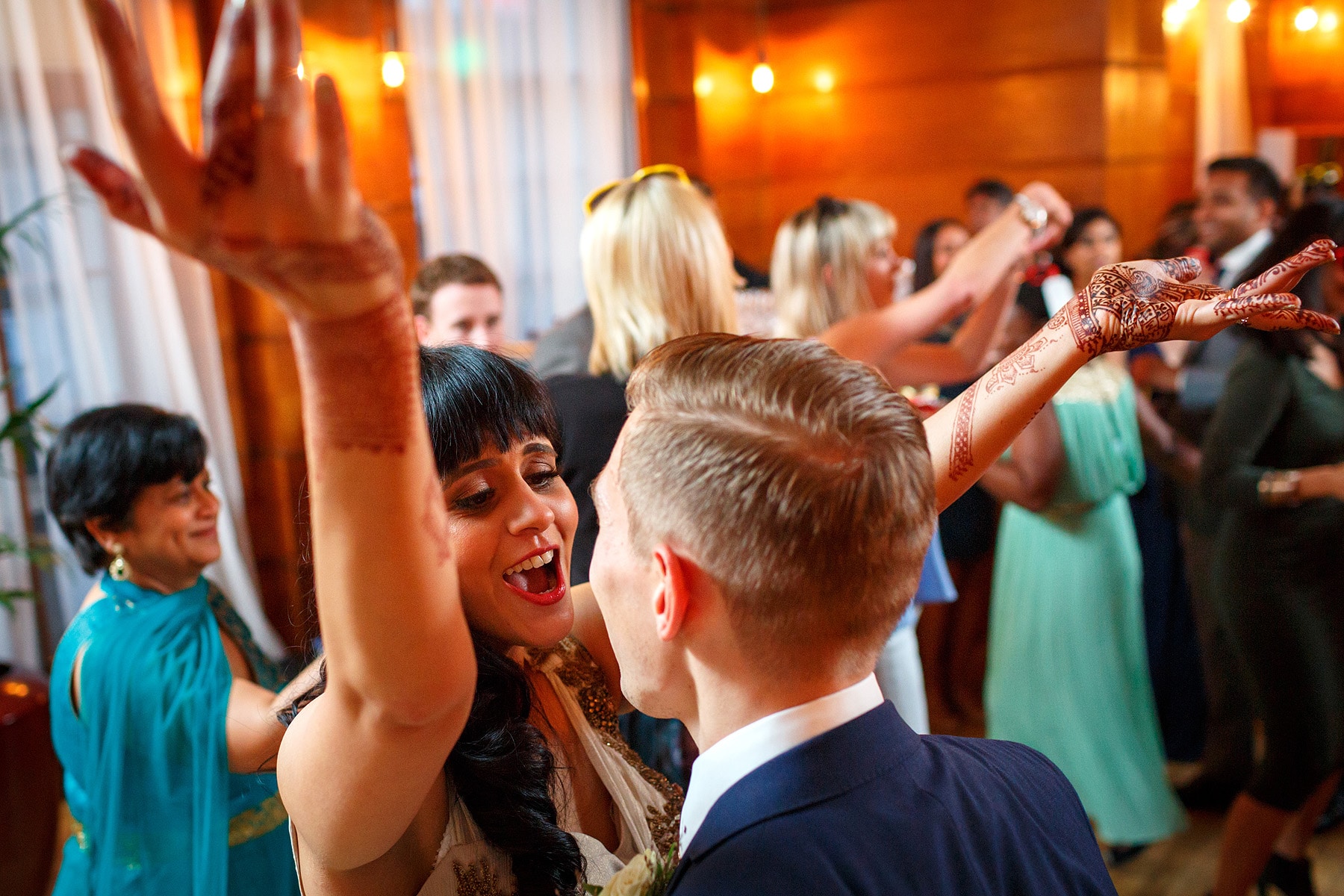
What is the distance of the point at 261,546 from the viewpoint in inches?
179

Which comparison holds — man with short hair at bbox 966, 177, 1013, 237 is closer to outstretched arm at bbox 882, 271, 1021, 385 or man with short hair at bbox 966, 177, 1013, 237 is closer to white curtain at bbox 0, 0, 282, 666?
outstretched arm at bbox 882, 271, 1021, 385

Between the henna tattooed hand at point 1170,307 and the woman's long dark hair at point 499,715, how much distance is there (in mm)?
601

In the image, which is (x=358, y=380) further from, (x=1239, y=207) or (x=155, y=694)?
(x=1239, y=207)

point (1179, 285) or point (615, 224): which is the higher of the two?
point (615, 224)

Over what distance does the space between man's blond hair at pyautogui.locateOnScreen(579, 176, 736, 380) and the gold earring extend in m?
0.90

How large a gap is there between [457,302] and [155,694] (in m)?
1.40

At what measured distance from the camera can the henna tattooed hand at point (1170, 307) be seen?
3.52 feet

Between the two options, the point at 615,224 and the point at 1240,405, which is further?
the point at 1240,405

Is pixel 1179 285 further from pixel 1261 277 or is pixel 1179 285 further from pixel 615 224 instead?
pixel 615 224

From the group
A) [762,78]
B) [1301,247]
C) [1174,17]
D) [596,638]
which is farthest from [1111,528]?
[762,78]

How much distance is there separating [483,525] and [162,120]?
600 mm

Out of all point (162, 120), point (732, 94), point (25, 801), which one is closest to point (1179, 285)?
point (162, 120)

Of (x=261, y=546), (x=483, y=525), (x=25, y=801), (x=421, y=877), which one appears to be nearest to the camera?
(x=421, y=877)

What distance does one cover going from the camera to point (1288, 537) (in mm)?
2500
